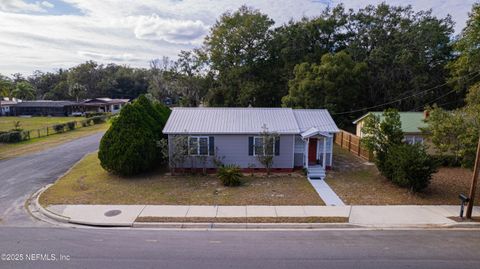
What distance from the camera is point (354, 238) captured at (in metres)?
9.78

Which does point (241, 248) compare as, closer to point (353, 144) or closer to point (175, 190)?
point (175, 190)

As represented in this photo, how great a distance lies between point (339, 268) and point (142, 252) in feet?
17.5

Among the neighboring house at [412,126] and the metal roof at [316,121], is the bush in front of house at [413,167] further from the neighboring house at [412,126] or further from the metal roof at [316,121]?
the neighboring house at [412,126]

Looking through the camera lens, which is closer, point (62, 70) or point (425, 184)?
point (425, 184)

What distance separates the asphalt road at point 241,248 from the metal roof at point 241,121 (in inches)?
335

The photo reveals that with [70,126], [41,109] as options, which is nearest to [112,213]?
[70,126]

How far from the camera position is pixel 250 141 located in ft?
59.8

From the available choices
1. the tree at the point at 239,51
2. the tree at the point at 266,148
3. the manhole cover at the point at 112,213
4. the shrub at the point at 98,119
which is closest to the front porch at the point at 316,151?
the tree at the point at 266,148

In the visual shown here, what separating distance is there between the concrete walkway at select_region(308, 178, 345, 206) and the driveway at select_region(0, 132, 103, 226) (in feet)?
37.5

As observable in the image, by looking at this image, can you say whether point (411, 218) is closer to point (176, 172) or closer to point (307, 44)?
point (176, 172)

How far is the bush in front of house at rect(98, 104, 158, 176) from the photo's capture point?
1675cm

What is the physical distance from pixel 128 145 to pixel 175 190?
4166mm

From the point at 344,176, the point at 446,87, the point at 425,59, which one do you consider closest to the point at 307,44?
the point at 425,59

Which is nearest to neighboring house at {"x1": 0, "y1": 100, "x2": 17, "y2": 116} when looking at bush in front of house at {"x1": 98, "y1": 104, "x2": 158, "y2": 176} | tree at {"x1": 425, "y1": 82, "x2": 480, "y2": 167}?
bush in front of house at {"x1": 98, "y1": 104, "x2": 158, "y2": 176}
